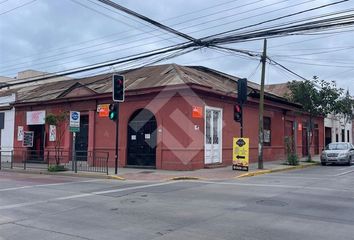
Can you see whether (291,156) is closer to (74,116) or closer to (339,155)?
(339,155)

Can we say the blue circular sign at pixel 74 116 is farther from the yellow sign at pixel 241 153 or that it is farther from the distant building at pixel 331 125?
the distant building at pixel 331 125

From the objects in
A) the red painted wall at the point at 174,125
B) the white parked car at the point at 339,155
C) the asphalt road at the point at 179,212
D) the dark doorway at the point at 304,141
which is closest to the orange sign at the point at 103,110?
the red painted wall at the point at 174,125

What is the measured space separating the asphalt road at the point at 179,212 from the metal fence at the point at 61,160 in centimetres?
669

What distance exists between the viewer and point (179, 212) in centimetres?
946

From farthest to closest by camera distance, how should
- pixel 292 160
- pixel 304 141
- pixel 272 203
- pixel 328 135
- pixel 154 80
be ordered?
pixel 328 135 < pixel 304 141 < pixel 292 160 < pixel 154 80 < pixel 272 203

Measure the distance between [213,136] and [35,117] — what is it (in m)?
14.0

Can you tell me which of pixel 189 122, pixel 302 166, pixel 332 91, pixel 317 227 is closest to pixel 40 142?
pixel 189 122

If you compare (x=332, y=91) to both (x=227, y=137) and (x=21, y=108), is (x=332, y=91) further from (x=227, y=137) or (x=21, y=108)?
(x=21, y=108)

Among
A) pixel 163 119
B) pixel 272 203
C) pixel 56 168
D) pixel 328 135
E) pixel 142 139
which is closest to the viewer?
pixel 272 203

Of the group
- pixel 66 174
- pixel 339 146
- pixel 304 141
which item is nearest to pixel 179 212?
pixel 66 174

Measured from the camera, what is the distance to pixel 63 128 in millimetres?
27203

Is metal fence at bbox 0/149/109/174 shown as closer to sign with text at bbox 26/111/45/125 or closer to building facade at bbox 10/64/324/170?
building facade at bbox 10/64/324/170

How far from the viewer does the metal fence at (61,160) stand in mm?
21641

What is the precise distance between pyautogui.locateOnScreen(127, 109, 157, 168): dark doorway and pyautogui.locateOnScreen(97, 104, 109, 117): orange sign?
1.92 m
